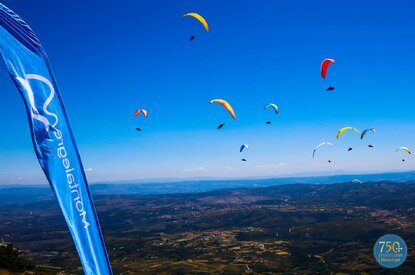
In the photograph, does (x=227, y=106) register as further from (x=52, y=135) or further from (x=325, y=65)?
(x=52, y=135)

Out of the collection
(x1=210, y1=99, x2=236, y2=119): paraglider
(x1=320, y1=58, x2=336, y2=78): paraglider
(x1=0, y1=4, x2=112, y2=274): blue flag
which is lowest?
(x1=0, y1=4, x2=112, y2=274): blue flag

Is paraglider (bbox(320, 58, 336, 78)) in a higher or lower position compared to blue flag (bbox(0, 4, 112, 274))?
higher

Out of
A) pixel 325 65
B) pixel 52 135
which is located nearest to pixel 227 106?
pixel 325 65

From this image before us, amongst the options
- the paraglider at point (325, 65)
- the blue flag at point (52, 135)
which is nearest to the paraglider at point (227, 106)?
the paraglider at point (325, 65)

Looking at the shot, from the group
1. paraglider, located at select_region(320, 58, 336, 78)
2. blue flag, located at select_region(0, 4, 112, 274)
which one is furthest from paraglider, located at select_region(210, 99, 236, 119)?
blue flag, located at select_region(0, 4, 112, 274)

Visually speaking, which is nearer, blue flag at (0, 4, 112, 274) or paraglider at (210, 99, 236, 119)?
blue flag at (0, 4, 112, 274)

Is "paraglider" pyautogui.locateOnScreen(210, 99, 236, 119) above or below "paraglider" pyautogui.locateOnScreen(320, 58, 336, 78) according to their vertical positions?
below

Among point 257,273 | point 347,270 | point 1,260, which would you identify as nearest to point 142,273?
point 257,273

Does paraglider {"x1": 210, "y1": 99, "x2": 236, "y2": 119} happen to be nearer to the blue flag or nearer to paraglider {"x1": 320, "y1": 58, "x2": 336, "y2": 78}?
paraglider {"x1": 320, "y1": 58, "x2": 336, "y2": 78}
